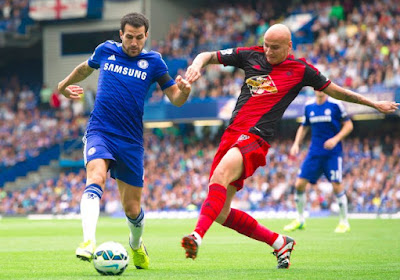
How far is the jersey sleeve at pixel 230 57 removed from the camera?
8.47 metres

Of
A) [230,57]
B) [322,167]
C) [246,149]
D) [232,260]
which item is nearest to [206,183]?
[322,167]

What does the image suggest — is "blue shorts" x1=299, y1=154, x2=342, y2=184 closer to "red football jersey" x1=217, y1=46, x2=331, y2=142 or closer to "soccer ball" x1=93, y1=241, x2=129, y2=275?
"red football jersey" x1=217, y1=46, x2=331, y2=142

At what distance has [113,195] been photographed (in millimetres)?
33156

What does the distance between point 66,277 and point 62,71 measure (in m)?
35.9

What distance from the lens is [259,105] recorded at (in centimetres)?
839

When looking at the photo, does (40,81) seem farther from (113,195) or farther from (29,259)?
(29,259)

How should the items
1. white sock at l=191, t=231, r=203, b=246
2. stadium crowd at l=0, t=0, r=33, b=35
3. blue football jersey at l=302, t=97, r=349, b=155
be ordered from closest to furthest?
white sock at l=191, t=231, r=203, b=246 < blue football jersey at l=302, t=97, r=349, b=155 < stadium crowd at l=0, t=0, r=33, b=35

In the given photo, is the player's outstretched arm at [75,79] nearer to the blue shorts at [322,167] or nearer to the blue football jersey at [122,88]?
the blue football jersey at [122,88]

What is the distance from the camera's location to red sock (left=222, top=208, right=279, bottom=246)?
27.3 feet

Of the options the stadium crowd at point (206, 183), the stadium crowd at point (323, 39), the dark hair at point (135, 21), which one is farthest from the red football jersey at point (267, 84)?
the stadium crowd at point (323, 39)

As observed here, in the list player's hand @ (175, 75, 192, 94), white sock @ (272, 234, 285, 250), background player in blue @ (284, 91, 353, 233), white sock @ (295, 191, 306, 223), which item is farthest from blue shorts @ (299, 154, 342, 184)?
player's hand @ (175, 75, 192, 94)

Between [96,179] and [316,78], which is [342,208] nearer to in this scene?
[316,78]

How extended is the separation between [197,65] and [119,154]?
1.34 metres

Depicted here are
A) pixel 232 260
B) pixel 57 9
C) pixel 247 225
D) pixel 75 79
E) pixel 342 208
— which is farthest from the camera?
pixel 57 9
